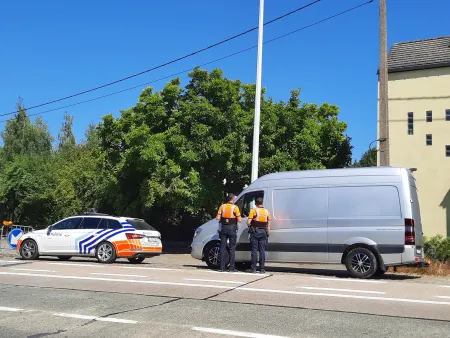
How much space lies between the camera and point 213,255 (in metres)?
13.1

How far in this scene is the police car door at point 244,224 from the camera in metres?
12.8

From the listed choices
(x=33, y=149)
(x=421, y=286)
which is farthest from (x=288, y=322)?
(x=33, y=149)

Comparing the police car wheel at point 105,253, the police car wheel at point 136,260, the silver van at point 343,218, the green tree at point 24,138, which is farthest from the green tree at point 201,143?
the green tree at point 24,138

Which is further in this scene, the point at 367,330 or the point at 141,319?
the point at 141,319

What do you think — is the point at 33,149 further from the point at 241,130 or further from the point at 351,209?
the point at 351,209

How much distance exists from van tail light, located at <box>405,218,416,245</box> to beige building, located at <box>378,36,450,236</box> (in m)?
12.7

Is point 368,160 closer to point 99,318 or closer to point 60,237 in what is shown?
point 60,237

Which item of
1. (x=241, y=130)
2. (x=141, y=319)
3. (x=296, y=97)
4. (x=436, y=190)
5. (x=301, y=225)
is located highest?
(x=296, y=97)

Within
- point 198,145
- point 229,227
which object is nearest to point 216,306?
point 229,227

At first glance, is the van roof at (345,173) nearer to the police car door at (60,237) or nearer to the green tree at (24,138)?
the police car door at (60,237)

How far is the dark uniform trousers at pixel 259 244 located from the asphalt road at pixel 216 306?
2.94 ft

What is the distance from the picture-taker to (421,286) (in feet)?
31.8

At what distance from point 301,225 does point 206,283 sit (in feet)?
10.7

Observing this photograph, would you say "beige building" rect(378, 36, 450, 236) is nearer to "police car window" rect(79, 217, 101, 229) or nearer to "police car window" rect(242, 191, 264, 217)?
"police car window" rect(242, 191, 264, 217)
